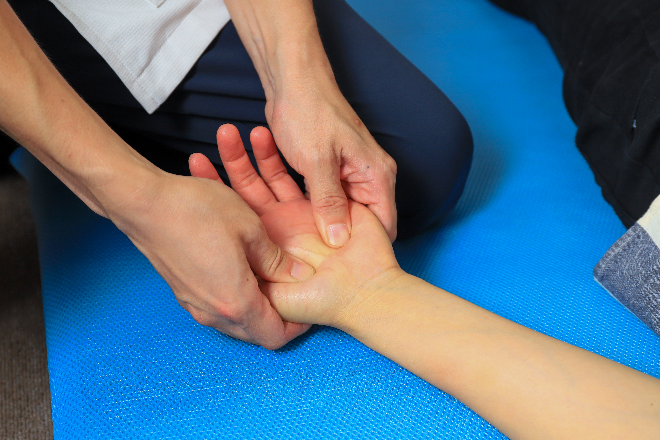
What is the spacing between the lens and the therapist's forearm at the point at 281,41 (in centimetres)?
87

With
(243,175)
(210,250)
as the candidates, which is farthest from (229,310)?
(243,175)

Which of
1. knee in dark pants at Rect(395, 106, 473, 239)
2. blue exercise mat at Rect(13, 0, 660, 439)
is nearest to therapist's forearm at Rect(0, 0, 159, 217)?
blue exercise mat at Rect(13, 0, 660, 439)

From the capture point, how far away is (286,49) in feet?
2.87

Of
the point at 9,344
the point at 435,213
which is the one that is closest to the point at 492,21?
the point at 435,213

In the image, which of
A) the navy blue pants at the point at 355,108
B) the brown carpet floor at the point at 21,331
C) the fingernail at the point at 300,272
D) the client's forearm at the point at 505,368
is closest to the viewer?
the client's forearm at the point at 505,368

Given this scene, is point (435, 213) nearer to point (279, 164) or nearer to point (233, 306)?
point (279, 164)

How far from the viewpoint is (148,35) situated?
2.91 feet

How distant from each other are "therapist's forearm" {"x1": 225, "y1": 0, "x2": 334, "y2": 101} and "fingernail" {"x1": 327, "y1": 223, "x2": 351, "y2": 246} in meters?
0.27

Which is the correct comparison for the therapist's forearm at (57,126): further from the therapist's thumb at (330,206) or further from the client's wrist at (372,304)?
the client's wrist at (372,304)

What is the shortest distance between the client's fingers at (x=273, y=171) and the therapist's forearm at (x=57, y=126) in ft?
0.77

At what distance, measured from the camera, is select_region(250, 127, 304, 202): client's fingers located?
88cm

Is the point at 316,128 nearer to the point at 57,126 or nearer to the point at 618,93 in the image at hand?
the point at 57,126

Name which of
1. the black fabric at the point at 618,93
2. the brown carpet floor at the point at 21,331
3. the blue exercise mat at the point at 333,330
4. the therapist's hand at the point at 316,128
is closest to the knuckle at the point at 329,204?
the therapist's hand at the point at 316,128

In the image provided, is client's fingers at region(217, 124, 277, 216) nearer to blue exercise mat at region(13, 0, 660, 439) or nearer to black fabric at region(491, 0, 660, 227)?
blue exercise mat at region(13, 0, 660, 439)
